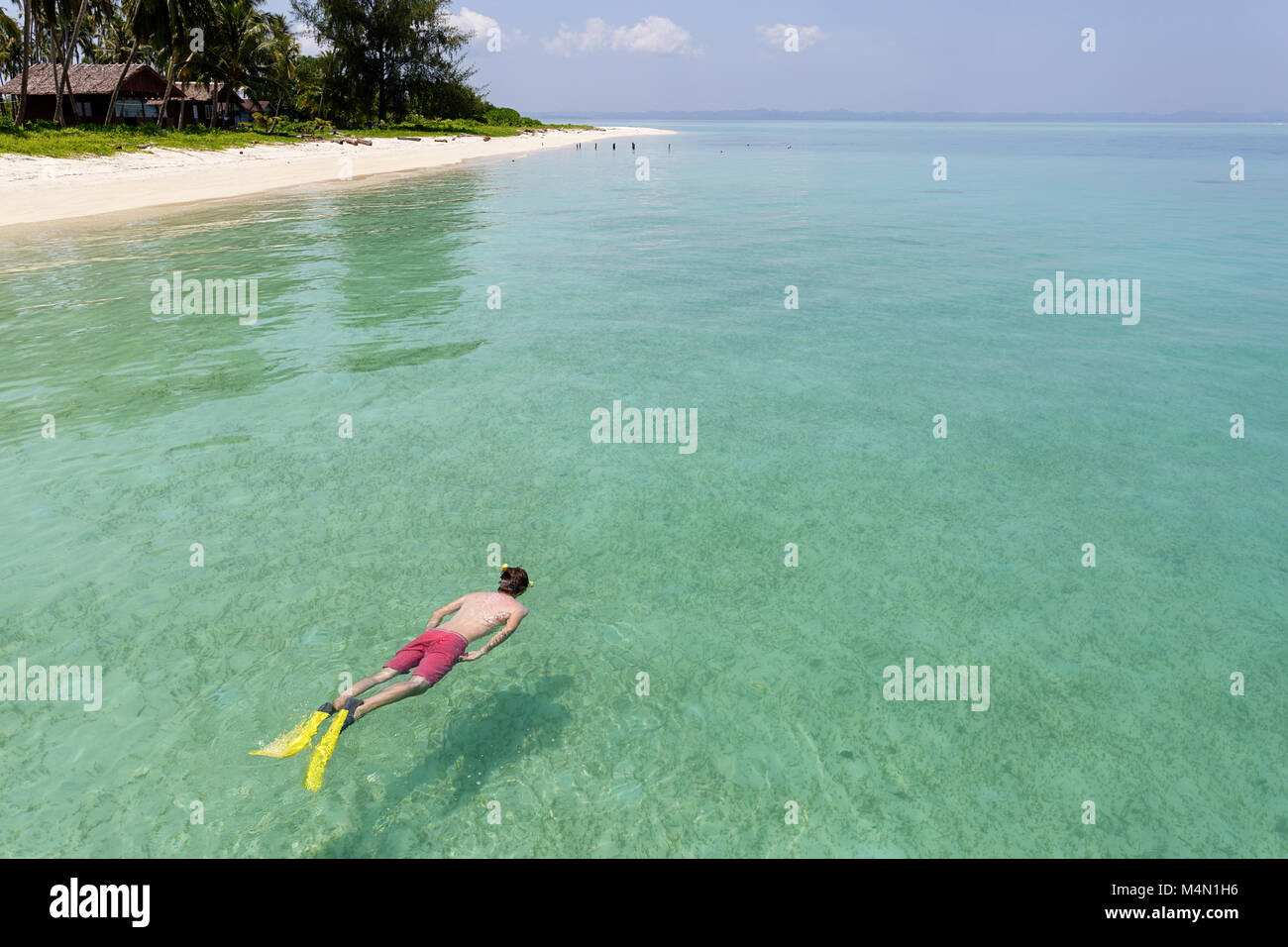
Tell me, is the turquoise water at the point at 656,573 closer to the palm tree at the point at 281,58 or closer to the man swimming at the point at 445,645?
the man swimming at the point at 445,645

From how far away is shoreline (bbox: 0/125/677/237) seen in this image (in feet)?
116

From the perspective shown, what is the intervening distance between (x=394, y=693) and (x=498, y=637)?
968 mm

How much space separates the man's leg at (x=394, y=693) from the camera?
572 centimetres

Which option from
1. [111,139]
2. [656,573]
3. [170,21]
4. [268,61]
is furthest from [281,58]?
[656,573]

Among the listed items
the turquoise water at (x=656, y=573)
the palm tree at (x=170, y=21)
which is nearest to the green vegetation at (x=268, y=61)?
the palm tree at (x=170, y=21)

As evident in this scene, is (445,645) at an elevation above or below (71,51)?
below

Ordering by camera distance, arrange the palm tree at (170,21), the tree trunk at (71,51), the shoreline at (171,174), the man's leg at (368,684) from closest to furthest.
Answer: the man's leg at (368,684) < the shoreline at (171,174) < the tree trunk at (71,51) < the palm tree at (170,21)

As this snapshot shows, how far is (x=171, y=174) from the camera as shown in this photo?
4669 cm

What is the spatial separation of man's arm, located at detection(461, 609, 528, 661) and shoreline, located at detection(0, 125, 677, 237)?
33525 mm

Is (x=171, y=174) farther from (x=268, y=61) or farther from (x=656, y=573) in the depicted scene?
(x=656, y=573)

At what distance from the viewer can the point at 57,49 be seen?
62594mm

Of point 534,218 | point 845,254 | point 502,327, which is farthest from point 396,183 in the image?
point 502,327

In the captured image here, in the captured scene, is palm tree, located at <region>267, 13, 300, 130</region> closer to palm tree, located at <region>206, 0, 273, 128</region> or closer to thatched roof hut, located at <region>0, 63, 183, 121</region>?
palm tree, located at <region>206, 0, 273, 128</region>

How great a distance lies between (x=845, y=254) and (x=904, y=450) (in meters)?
18.3
